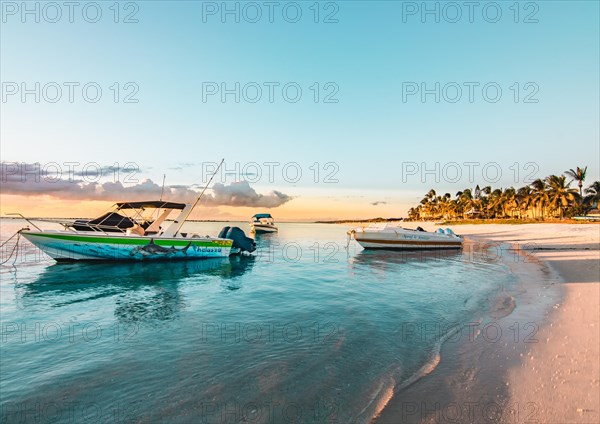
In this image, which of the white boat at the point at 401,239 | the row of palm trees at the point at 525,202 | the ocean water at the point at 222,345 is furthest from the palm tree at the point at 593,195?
the ocean water at the point at 222,345

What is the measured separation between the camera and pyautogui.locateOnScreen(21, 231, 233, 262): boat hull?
2258cm

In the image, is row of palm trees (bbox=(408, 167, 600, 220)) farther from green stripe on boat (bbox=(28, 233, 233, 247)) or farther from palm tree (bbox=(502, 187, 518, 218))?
green stripe on boat (bbox=(28, 233, 233, 247))

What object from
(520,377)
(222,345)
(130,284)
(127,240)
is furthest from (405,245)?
(222,345)

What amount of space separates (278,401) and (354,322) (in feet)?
15.8

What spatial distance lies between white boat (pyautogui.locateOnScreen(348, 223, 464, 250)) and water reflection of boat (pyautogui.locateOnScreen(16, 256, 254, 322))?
46.3 feet

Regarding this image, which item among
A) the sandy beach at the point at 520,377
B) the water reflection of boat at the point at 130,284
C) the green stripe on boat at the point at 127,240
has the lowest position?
the water reflection of boat at the point at 130,284

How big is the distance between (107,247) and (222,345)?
66.4 ft

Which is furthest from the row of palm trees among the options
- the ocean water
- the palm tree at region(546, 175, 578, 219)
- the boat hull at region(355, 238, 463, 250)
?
the ocean water

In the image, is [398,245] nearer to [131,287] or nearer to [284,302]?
[284,302]

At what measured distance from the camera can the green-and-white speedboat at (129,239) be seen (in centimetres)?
2278

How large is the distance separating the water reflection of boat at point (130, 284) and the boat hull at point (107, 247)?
74 cm

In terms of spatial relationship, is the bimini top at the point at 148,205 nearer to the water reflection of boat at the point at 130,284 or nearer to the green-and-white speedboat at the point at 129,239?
the green-and-white speedboat at the point at 129,239

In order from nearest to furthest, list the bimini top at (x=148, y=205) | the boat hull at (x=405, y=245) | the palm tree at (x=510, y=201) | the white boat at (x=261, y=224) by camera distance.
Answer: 1. the bimini top at (x=148, y=205)
2. the boat hull at (x=405, y=245)
3. the white boat at (x=261, y=224)
4. the palm tree at (x=510, y=201)

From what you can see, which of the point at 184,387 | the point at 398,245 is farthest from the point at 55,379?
the point at 398,245
